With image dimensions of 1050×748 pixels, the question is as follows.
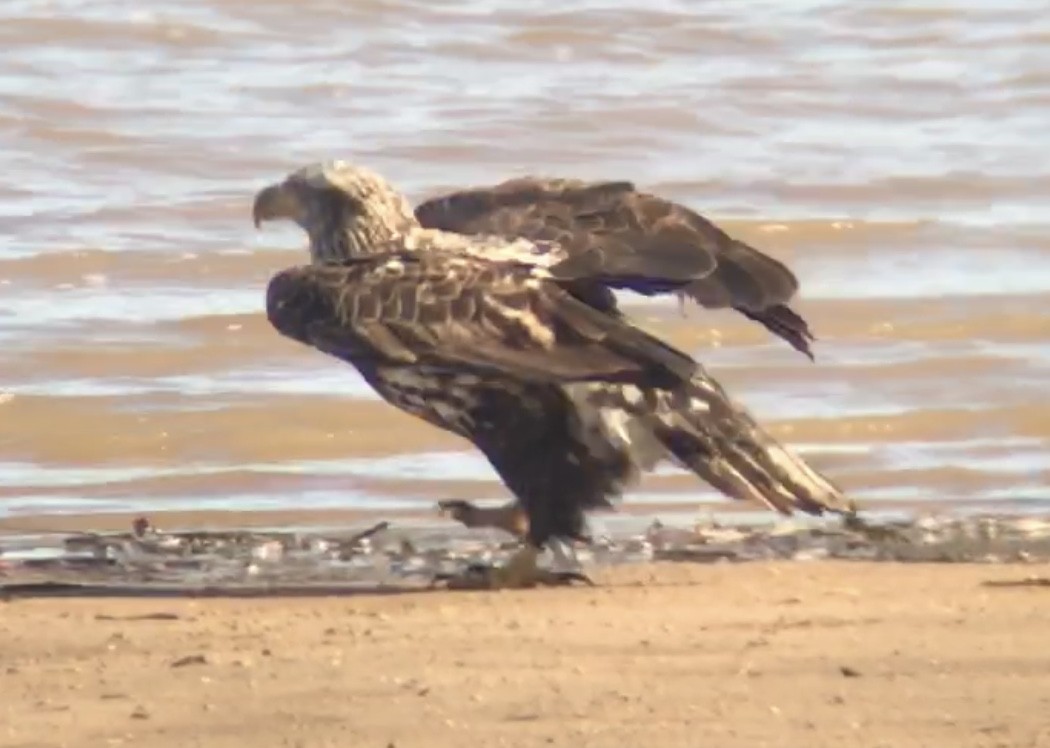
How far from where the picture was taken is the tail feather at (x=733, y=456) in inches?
307

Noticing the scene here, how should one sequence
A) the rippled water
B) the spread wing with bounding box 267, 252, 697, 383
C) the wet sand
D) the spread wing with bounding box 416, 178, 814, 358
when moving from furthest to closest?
the rippled water → the spread wing with bounding box 416, 178, 814, 358 → the spread wing with bounding box 267, 252, 697, 383 → the wet sand

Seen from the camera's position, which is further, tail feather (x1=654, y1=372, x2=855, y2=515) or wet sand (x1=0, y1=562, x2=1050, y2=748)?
tail feather (x1=654, y1=372, x2=855, y2=515)

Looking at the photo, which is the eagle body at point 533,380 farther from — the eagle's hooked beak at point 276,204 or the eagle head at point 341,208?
the eagle's hooked beak at point 276,204

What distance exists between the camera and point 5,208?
43.6 ft

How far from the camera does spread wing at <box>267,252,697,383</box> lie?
7492 mm

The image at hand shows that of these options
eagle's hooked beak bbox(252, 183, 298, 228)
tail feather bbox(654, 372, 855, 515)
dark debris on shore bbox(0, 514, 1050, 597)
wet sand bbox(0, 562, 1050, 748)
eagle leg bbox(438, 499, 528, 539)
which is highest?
eagle's hooked beak bbox(252, 183, 298, 228)

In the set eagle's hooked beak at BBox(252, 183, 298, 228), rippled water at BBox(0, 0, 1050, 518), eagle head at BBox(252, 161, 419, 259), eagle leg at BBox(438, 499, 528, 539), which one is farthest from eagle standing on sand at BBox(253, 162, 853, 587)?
rippled water at BBox(0, 0, 1050, 518)

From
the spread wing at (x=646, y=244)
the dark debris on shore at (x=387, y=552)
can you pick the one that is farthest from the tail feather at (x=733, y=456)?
the spread wing at (x=646, y=244)

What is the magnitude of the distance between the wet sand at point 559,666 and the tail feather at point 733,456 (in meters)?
0.39

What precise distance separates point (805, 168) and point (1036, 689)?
8.80 metres

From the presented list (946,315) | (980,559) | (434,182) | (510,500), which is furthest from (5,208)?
(980,559)

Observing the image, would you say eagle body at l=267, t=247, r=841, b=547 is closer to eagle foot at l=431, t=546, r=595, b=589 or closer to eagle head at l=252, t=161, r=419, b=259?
eagle foot at l=431, t=546, r=595, b=589

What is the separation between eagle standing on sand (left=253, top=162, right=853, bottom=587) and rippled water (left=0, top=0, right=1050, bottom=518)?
Result: 4.24 ft

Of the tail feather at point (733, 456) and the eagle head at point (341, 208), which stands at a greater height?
the eagle head at point (341, 208)
